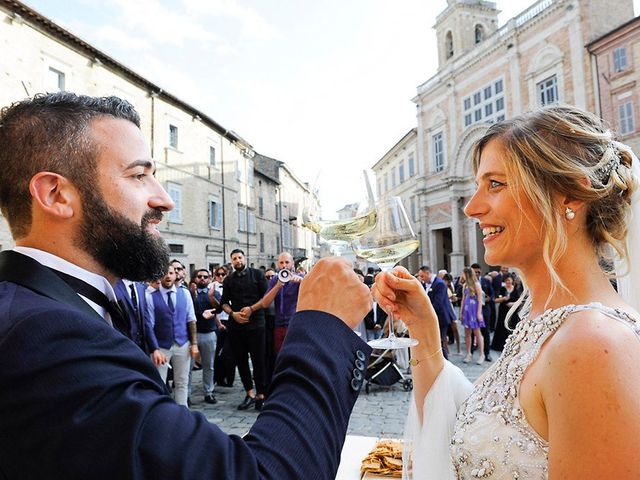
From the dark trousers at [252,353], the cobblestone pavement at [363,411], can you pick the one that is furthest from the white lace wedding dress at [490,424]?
the dark trousers at [252,353]

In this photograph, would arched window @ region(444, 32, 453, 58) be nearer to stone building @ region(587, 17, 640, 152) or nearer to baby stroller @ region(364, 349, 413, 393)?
stone building @ region(587, 17, 640, 152)

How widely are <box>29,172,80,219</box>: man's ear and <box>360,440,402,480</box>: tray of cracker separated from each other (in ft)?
6.31

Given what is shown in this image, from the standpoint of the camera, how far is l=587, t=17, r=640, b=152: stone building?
64.1 ft

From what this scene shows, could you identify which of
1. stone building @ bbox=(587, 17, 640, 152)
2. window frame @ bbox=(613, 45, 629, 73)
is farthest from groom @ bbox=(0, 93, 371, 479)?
window frame @ bbox=(613, 45, 629, 73)

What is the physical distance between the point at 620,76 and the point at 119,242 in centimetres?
2459

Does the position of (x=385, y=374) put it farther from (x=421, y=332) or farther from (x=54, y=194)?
(x=54, y=194)

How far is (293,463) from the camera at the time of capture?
901mm

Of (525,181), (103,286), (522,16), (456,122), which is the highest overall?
(522,16)

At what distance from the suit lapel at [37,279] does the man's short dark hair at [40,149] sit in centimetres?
24

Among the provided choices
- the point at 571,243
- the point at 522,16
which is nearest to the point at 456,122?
the point at 522,16

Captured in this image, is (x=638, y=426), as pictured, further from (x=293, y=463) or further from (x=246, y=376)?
(x=246, y=376)

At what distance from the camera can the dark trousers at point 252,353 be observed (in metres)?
6.91

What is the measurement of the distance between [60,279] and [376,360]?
22.8ft

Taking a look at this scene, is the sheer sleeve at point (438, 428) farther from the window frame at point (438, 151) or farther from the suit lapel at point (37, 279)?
the window frame at point (438, 151)
